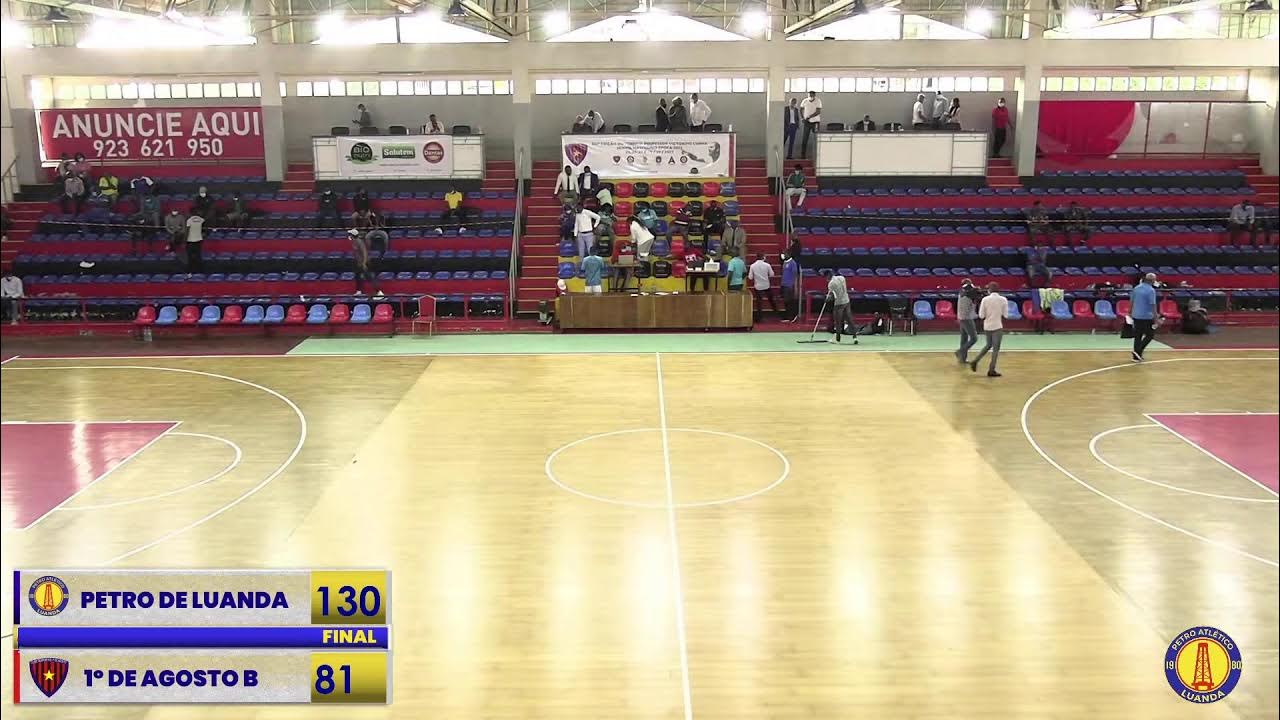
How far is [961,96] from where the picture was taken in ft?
98.4

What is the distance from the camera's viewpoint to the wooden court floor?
25.1 feet

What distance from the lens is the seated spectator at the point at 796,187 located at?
26188 mm

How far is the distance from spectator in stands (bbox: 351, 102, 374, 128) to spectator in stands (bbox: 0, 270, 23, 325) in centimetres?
967

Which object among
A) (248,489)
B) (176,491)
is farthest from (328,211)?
(248,489)

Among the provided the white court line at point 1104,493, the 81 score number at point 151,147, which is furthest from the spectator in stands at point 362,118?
the white court line at point 1104,493

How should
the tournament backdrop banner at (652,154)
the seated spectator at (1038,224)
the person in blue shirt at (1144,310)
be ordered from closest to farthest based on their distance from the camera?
1. the person in blue shirt at (1144,310)
2. the seated spectator at (1038,224)
3. the tournament backdrop banner at (652,154)

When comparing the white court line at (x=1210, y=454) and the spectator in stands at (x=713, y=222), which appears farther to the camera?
the spectator in stands at (x=713, y=222)

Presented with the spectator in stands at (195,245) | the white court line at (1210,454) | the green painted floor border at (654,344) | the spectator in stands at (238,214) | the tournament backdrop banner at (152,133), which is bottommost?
the white court line at (1210,454)

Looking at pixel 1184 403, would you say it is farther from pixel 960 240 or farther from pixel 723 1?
pixel 723 1

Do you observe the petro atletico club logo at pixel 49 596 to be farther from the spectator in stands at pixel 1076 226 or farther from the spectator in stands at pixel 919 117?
the spectator in stands at pixel 919 117

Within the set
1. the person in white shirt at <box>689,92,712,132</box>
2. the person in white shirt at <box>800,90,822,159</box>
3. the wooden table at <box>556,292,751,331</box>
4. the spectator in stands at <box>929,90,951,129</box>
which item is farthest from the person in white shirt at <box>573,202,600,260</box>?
the spectator in stands at <box>929,90,951,129</box>

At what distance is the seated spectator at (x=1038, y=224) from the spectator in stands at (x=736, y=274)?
7.80m

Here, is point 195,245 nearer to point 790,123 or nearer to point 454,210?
point 454,210

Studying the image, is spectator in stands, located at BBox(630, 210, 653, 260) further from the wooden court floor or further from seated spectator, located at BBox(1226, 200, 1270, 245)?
seated spectator, located at BBox(1226, 200, 1270, 245)
